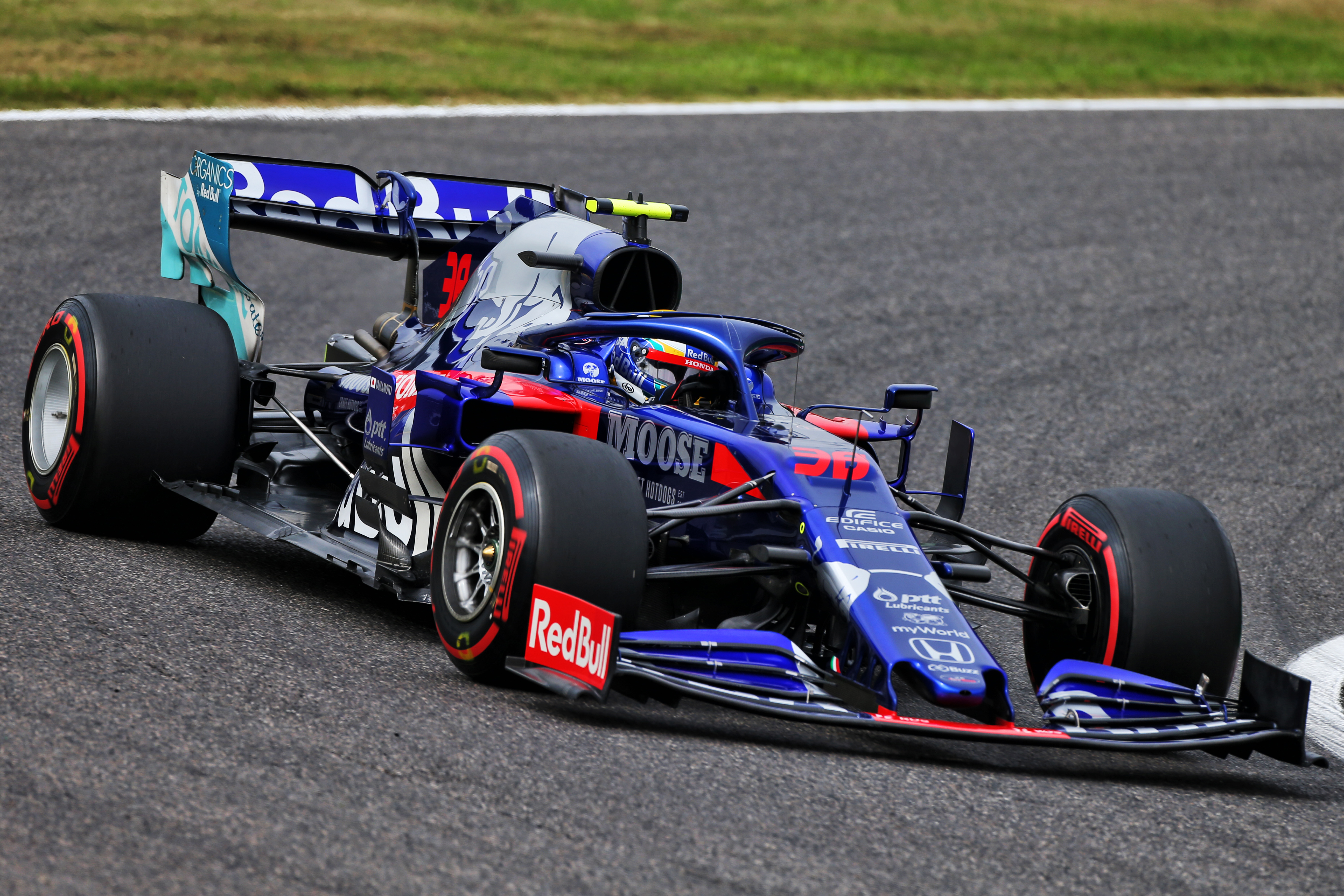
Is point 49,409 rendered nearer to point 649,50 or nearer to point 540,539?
point 540,539

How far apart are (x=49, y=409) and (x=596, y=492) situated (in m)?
3.27

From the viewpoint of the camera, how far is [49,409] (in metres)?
6.91

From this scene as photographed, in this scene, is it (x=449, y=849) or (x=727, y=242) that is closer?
(x=449, y=849)

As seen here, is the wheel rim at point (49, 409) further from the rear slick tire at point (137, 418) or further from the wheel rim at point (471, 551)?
the wheel rim at point (471, 551)

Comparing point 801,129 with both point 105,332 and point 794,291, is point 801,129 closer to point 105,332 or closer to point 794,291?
point 794,291

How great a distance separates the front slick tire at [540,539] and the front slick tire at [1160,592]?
1555 mm

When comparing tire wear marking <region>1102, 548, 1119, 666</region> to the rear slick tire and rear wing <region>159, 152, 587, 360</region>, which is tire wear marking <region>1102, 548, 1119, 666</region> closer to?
rear wing <region>159, 152, 587, 360</region>

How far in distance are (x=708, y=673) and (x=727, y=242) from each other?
377 inches

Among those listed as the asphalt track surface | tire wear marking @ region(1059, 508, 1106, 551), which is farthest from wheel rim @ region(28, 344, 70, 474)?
tire wear marking @ region(1059, 508, 1106, 551)

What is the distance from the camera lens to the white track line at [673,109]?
48.5 feet

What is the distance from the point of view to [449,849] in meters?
3.61

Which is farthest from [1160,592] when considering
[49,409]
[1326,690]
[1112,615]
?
[49,409]

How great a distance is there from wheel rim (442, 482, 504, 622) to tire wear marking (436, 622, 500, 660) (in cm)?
9

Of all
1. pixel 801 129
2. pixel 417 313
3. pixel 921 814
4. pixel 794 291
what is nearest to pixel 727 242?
pixel 794 291
